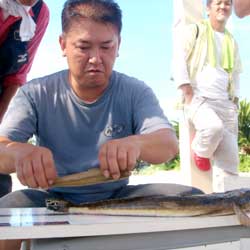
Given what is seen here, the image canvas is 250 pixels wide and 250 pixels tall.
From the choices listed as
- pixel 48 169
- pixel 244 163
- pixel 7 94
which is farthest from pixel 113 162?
pixel 244 163

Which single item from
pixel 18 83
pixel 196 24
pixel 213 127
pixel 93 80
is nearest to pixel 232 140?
pixel 213 127

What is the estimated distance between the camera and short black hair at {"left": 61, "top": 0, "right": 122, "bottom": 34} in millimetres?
1682

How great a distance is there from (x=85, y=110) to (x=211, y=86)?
1.70 metres

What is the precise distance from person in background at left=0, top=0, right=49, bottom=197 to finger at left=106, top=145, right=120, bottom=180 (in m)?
1.17

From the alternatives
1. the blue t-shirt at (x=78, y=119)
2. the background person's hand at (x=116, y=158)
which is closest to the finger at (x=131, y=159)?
the background person's hand at (x=116, y=158)

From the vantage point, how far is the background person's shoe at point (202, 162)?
3.50 m

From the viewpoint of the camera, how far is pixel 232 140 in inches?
132

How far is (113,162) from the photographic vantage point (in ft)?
3.76

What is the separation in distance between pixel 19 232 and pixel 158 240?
0.90 feet

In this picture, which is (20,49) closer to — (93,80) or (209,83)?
(93,80)

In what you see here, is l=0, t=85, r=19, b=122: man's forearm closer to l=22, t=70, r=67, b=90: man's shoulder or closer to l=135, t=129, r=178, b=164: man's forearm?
l=22, t=70, r=67, b=90: man's shoulder

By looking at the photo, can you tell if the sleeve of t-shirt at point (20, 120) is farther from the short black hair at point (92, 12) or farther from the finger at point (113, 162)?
the finger at point (113, 162)

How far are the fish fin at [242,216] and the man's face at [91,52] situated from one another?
71cm

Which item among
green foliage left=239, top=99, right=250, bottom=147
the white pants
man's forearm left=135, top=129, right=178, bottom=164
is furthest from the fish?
green foliage left=239, top=99, right=250, bottom=147
